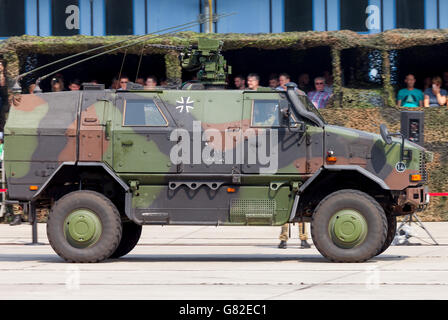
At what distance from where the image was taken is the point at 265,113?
14.7 metres

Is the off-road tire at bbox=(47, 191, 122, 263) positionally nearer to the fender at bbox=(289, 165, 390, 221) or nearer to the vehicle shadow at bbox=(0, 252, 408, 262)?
the vehicle shadow at bbox=(0, 252, 408, 262)

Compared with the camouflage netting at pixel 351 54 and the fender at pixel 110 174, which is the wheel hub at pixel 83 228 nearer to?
the fender at pixel 110 174

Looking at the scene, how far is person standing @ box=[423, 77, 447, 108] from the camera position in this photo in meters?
22.4

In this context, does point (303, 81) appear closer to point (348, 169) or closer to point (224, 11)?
point (224, 11)

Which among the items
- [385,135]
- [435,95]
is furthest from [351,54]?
[385,135]

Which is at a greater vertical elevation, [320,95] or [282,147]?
[320,95]

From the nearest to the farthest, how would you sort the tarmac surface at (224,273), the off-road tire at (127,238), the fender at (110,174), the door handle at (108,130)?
the tarmac surface at (224,273) < the fender at (110,174) < the door handle at (108,130) < the off-road tire at (127,238)

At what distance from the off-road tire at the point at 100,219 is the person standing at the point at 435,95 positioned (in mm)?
9886

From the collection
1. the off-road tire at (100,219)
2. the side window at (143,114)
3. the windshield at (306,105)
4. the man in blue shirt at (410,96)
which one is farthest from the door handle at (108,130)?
the man in blue shirt at (410,96)

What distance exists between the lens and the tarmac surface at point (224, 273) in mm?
10867

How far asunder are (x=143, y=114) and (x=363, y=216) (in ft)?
10.9

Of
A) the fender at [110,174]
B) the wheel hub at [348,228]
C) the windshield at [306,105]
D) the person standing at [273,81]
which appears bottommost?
the wheel hub at [348,228]

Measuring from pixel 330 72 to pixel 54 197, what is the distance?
422 inches
